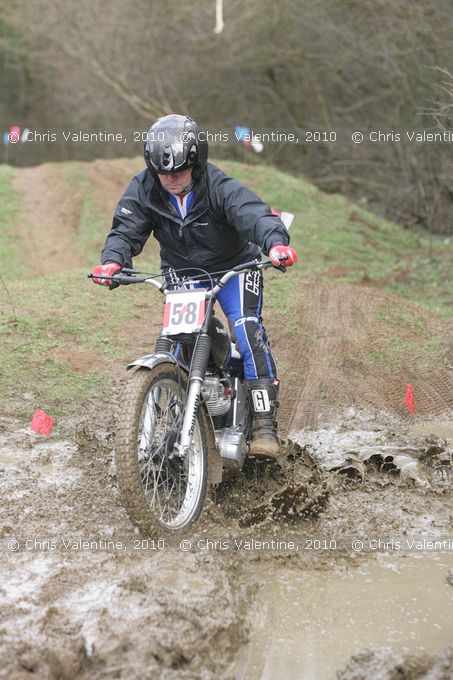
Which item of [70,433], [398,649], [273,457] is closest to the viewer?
[398,649]

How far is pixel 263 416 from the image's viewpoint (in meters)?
5.23

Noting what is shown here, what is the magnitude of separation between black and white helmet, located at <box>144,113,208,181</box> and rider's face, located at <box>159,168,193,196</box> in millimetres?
77

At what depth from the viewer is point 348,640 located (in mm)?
3705

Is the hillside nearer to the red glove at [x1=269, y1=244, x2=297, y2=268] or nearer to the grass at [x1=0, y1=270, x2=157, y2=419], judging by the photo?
the grass at [x1=0, y1=270, x2=157, y2=419]

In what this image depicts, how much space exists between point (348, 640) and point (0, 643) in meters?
1.47

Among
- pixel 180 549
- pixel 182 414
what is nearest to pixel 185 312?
pixel 182 414

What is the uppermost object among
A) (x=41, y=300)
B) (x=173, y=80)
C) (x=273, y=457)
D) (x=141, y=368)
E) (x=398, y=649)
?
(x=173, y=80)

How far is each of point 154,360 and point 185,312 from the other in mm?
377

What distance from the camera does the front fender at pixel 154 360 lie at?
441 cm

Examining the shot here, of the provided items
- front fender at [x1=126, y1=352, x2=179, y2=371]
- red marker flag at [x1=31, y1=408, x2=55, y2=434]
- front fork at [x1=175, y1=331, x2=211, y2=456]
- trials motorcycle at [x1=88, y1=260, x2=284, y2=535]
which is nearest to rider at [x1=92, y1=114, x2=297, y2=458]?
trials motorcycle at [x1=88, y1=260, x2=284, y2=535]

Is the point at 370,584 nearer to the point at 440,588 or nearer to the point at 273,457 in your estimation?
the point at 440,588

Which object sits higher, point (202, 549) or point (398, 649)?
point (202, 549)

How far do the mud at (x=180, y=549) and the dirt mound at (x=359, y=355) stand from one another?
1.75 feet

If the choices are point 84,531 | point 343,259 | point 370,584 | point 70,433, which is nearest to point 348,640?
point 370,584
